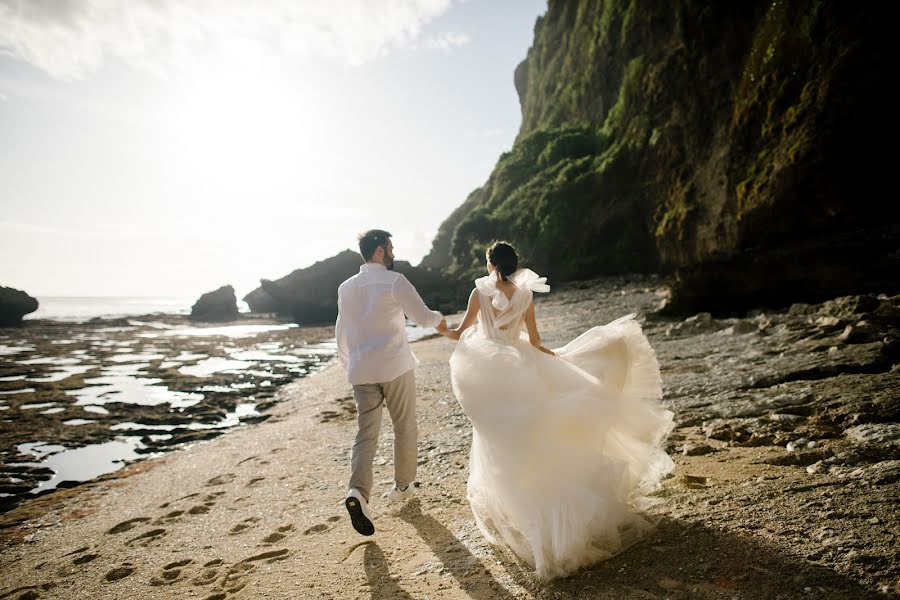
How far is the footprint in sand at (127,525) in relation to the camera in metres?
4.98

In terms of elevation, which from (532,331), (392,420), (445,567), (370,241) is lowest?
(445,567)

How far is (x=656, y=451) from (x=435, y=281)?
39.9m

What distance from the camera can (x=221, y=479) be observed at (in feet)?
20.4

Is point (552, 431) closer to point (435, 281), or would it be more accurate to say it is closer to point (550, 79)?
point (435, 281)

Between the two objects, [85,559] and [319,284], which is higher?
[319,284]

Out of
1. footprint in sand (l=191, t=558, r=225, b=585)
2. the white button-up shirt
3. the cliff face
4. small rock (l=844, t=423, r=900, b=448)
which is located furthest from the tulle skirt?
the cliff face

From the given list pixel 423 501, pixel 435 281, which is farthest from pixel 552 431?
pixel 435 281

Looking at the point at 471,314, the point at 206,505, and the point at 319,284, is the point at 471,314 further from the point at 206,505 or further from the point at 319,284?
the point at 319,284

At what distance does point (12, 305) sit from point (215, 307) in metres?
15.3

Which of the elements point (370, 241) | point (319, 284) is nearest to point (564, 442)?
point (370, 241)

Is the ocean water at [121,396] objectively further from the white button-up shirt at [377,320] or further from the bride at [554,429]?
the bride at [554,429]

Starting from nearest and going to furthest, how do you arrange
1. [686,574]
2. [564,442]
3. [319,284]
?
[686,574]
[564,442]
[319,284]

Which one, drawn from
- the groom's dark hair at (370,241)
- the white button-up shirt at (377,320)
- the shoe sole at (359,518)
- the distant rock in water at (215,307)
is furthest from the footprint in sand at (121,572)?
the distant rock in water at (215,307)

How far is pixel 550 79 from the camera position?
1823 inches
